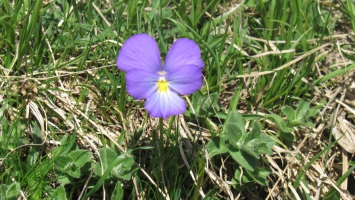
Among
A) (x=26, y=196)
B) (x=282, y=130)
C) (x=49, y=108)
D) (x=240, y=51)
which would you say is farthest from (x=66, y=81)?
(x=282, y=130)

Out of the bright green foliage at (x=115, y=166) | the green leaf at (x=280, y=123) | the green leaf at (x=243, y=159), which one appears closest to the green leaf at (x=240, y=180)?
the green leaf at (x=243, y=159)

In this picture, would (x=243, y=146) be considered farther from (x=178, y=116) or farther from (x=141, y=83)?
(x=141, y=83)

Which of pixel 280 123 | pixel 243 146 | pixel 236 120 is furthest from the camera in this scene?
pixel 280 123

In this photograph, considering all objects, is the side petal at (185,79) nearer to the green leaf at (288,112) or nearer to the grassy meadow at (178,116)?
the grassy meadow at (178,116)

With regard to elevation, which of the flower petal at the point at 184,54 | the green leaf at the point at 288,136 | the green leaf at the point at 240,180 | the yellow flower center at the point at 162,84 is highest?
the flower petal at the point at 184,54

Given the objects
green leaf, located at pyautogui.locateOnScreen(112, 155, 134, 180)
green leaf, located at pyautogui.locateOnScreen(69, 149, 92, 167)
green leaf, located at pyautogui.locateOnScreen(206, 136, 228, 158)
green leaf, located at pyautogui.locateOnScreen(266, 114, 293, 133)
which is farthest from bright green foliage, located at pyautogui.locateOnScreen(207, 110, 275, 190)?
green leaf, located at pyautogui.locateOnScreen(69, 149, 92, 167)

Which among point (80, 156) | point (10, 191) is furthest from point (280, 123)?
point (10, 191)

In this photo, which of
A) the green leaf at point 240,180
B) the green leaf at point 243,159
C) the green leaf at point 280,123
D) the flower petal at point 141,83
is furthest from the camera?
the green leaf at point 280,123
